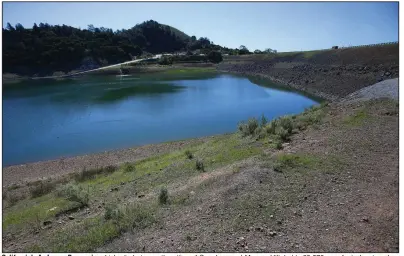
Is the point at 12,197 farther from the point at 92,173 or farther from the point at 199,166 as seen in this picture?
the point at 199,166

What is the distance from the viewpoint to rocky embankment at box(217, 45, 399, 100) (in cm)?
3775

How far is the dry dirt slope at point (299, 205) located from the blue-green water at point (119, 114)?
1502 centimetres

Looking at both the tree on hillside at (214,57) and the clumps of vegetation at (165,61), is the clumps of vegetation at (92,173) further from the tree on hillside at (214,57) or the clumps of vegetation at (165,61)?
the tree on hillside at (214,57)

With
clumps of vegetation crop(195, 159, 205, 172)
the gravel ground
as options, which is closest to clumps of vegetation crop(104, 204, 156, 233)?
clumps of vegetation crop(195, 159, 205, 172)

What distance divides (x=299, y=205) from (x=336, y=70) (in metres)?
44.3

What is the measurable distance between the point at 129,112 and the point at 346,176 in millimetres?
28403

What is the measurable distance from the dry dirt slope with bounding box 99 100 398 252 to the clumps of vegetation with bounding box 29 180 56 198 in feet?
22.9

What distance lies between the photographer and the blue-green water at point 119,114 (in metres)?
22.7

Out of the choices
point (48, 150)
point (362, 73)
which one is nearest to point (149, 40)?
point (362, 73)

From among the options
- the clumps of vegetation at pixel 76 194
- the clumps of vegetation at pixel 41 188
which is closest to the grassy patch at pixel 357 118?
the clumps of vegetation at pixel 76 194

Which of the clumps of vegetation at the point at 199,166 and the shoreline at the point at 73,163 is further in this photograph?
the shoreline at the point at 73,163

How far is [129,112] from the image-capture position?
110ft

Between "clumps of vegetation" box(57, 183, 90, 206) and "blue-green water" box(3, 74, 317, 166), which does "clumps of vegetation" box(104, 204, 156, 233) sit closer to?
"clumps of vegetation" box(57, 183, 90, 206)

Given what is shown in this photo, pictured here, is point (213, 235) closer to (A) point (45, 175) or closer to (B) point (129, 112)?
(A) point (45, 175)
